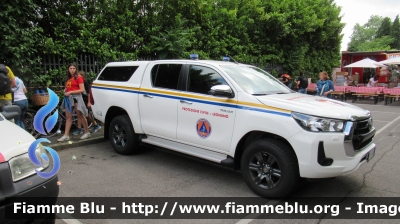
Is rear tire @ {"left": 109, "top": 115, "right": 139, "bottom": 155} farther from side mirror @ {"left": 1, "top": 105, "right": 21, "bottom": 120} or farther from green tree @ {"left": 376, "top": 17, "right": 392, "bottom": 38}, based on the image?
green tree @ {"left": 376, "top": 17, "right": 392, "bottom": 38}

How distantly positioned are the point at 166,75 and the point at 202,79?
794 mm

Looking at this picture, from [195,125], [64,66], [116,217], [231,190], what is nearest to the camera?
[116,217]

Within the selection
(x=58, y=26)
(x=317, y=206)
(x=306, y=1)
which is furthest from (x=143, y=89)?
(x=306, y=1)

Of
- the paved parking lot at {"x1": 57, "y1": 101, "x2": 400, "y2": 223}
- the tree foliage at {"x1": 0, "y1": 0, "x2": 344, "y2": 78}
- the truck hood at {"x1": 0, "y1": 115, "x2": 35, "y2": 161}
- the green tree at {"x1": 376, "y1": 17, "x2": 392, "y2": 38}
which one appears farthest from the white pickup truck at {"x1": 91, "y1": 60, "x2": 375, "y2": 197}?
the green tree at {"x1": 376, "y1": 17, "x2": 392, "y2": 38}

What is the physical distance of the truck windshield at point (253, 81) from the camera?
4344mm

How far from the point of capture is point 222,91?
409cm

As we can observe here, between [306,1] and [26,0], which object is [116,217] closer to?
[26,0]

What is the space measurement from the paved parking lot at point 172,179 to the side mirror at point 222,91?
136cm

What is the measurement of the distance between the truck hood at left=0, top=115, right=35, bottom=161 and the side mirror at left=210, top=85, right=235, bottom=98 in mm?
2282

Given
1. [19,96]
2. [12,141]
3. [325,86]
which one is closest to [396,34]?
[325,86]

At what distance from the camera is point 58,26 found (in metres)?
7.58

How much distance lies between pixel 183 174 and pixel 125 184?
3.08 feet

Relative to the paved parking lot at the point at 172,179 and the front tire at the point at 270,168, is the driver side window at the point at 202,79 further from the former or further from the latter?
the paved parking lot at the point at 172,179

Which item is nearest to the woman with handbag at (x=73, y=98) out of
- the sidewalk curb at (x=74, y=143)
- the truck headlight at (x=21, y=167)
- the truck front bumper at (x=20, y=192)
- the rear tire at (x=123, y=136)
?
the sidewalk curb at (x=74, y=143)
